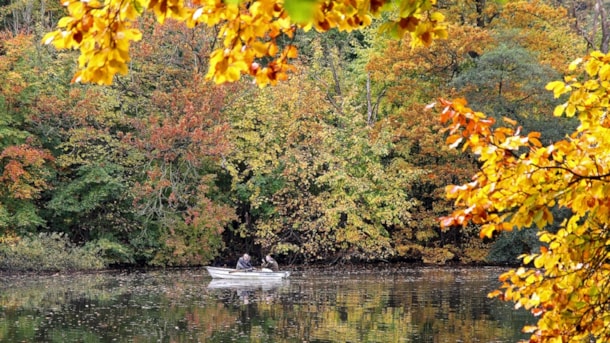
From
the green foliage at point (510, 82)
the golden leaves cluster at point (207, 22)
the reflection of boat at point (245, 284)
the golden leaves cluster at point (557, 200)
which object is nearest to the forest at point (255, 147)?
the green foliage at point (510, 82)

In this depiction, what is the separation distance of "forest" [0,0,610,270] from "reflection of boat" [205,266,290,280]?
7.82 ft

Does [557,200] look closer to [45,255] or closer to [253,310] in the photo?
[253,310]

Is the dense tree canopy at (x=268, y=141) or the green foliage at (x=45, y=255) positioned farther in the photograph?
the dense tree canopy at (x=268, y=141)

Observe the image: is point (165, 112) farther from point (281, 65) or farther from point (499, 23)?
point (281, 65)

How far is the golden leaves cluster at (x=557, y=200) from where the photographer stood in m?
3.88

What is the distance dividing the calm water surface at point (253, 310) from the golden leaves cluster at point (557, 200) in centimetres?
1037

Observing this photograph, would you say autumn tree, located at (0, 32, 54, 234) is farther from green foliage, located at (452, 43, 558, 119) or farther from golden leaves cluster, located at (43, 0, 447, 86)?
golden leaves cluster, located at (43, 0, 447, 86)

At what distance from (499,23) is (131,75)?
528 inches

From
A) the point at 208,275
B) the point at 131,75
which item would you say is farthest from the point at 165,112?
the point at 208,275

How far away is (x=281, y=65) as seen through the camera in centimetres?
318

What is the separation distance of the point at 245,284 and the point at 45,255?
6.04 meters

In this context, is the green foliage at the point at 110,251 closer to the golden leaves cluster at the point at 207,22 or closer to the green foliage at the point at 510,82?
the green foliage at the point at 510,82

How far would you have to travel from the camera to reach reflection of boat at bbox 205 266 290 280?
2547 centimetres

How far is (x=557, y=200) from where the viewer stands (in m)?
4.18
